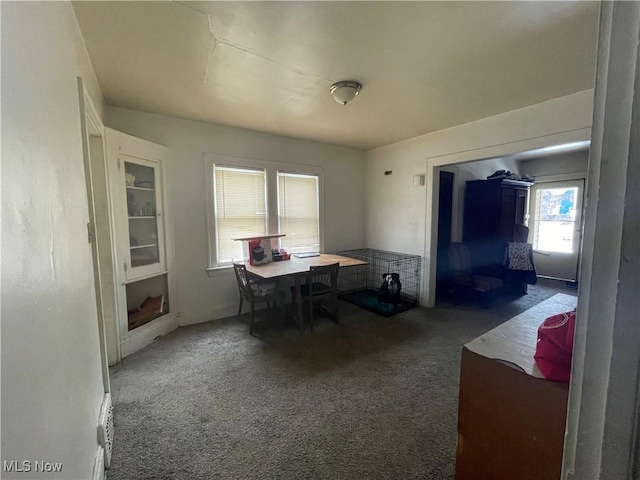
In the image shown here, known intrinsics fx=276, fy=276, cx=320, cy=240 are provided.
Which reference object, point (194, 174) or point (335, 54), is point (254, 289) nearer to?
point (194, 174)

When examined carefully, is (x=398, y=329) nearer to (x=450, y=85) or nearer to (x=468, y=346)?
(x=468, y=346)

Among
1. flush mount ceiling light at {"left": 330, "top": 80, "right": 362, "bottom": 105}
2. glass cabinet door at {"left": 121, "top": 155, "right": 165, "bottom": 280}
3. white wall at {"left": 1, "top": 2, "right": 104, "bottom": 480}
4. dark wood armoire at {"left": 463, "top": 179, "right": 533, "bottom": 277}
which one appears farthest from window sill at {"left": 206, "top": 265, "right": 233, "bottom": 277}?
dark wood armoire at {"left": 463, "top": 179, "right": 533, "bottom": 277}

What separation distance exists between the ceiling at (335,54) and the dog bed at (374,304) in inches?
95.7

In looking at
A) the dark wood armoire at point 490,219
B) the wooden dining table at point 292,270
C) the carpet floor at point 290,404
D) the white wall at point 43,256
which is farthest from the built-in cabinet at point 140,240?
the dark wood armoire at point 490,219

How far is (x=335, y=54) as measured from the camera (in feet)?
6.22

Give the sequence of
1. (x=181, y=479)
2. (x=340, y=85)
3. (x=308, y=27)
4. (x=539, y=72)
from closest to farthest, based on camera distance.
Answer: (x=181, y=479)
(x=308, y=27)
(x=539, y=72)
(x=340, y=85)

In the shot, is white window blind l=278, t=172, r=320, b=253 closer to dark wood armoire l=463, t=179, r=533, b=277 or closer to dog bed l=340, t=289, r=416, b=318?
dog bed l=340, t=289, r=416, b=318

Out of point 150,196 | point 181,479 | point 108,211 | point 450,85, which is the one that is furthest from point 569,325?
point 150,196

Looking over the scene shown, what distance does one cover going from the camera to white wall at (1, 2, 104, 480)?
67 centimetres

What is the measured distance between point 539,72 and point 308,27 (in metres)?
1.83

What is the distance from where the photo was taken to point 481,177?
502 centimetres

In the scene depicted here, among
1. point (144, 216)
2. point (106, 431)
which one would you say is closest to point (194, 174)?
point (144, 216)

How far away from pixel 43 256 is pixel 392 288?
366 cm

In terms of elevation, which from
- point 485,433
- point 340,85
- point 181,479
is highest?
point 340,85
